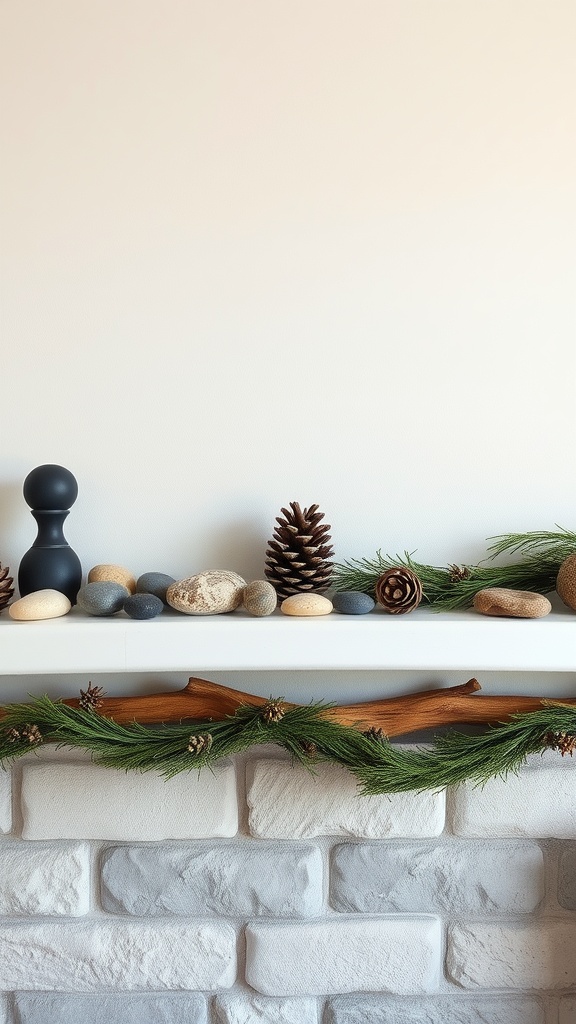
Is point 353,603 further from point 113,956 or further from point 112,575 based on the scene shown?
point 113,956

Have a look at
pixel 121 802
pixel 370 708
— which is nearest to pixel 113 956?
pixel 121 802

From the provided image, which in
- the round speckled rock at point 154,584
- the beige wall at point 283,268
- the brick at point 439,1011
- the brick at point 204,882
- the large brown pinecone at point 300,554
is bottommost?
the brick at point 439,1011

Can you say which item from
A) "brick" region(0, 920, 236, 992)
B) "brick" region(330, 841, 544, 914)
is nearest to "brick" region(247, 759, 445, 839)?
"brick" region(330, 841, 544, 914)

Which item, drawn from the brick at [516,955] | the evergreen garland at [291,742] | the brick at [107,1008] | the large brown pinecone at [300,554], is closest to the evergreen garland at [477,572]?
the large brown pinecone at [300,554]

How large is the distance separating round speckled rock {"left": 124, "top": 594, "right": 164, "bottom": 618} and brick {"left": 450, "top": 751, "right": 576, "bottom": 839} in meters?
0.38

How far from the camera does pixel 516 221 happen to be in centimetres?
82

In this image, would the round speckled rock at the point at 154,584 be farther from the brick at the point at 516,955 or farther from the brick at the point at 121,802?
the brick at the point at 516,955

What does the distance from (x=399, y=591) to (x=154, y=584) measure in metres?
0.25

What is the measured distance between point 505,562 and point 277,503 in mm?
258

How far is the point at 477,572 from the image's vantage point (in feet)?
2.61

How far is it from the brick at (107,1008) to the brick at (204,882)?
0.10 meters

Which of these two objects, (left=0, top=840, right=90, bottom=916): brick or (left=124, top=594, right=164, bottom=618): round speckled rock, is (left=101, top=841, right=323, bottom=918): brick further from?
(left=124, top=594, right=164, bottom=618): round speckled rock

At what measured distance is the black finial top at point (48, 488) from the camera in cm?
75

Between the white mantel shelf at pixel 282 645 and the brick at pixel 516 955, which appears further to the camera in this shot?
the brick at pixel 516 955
